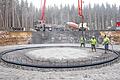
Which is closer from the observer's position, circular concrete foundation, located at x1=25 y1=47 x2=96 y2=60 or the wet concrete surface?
the wet concrete surface

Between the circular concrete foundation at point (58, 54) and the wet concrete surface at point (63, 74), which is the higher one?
the circular concrete foundation at point (58, 54)

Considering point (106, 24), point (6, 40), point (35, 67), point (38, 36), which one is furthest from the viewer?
point (106, 24)

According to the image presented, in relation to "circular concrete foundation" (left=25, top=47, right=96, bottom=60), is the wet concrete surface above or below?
below

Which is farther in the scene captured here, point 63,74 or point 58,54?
point 58,54

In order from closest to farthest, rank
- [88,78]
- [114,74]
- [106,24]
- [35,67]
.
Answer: [88,78] < [114,74] < [35,67] < [106,24]

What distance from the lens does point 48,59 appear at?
15.2 meters

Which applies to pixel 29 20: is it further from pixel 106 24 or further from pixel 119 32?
pixel 119 32

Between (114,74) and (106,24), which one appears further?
(106,24)

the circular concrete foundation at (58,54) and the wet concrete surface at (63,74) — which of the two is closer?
the wet concrete surface at (63,74)

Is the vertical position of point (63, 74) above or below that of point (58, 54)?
below

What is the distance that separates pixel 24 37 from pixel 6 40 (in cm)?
330

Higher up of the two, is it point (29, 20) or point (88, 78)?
point (29, 20)

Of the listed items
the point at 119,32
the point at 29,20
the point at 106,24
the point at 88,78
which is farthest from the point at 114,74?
the point at 106,24

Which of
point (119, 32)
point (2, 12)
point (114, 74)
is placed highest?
point (2, 12)
